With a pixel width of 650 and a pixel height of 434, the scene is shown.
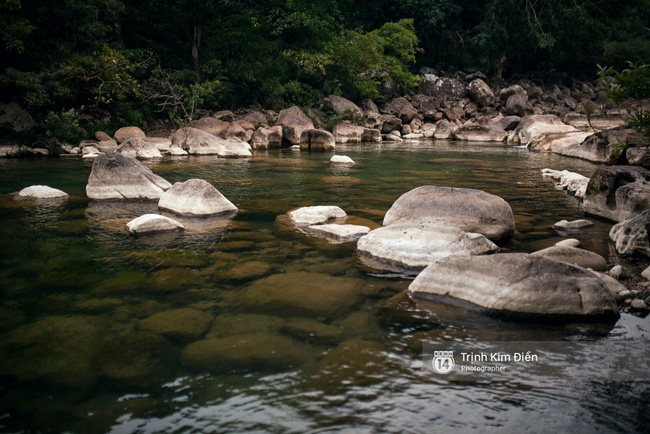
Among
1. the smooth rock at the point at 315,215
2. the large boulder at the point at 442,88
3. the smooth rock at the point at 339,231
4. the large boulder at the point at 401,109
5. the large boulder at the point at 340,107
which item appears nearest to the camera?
the smooth rock at the point at 339,231

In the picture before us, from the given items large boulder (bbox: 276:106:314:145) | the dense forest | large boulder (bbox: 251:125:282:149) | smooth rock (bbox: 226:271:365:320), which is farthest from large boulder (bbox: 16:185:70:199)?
large boulder (bbox: 276:106:314:145)

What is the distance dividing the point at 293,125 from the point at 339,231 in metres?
15.3

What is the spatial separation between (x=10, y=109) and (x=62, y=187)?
915cm

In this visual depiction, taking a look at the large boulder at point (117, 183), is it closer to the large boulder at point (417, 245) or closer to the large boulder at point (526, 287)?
the large boulder at point (417, 245)

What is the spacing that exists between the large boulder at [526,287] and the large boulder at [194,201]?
167 inches

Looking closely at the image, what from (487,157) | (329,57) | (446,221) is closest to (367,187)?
(446,221)

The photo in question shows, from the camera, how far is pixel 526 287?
3504 millimetres

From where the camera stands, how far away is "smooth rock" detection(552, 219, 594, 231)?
632 centimetres

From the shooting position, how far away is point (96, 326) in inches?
134

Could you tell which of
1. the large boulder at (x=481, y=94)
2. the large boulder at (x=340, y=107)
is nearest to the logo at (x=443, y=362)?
the large boulder at (x=340, y=107)

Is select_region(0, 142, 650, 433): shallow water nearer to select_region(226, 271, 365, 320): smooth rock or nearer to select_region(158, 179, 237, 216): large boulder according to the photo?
select_region(226, 271, 365, 320): smooth rock

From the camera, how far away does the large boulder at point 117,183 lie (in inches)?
320

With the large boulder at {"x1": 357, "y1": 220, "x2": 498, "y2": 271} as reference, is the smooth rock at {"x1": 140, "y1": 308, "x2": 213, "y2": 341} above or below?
below

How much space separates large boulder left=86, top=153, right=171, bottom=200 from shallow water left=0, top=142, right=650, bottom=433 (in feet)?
6.60
